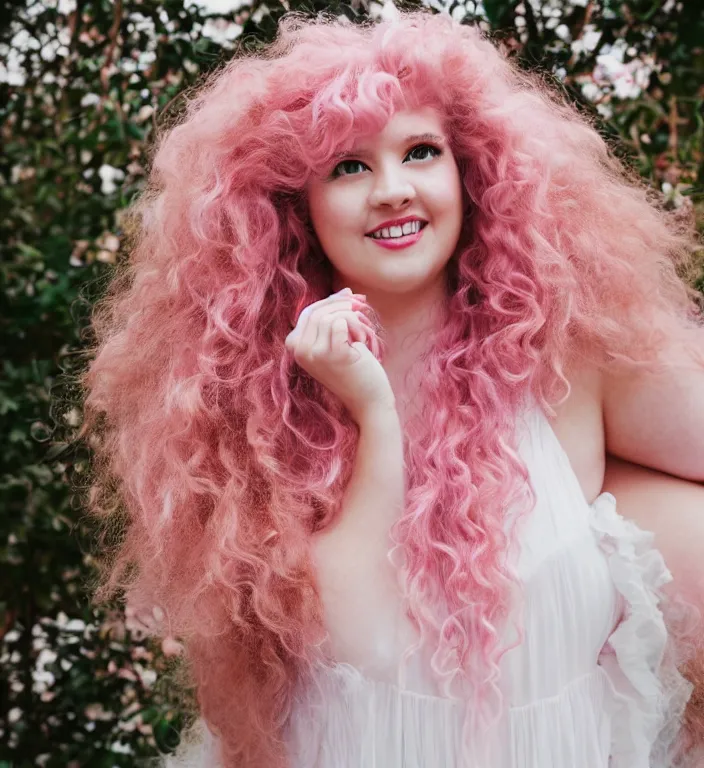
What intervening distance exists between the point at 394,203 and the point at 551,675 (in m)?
0.74

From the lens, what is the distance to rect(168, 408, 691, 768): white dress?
1.45 metres

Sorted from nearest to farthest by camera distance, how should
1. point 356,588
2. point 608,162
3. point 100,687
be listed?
1. point 356,588
2. point 608,162
3. point 100,687

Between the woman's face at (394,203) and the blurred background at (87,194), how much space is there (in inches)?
28.1

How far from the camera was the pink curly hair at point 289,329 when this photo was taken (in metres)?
1.48

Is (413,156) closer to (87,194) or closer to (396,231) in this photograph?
(396,231)

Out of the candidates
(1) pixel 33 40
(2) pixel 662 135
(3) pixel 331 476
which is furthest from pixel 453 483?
(1) pixel 33 40

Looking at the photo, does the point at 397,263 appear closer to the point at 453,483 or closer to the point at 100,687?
the point at 453,483

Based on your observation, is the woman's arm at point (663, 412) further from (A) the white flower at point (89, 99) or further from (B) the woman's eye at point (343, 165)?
(A) the white flower at point (89, 99)

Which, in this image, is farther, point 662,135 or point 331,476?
point 662,135

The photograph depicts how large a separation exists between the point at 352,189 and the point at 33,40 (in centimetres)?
122

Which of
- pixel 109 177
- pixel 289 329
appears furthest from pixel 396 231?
pixel 109 177

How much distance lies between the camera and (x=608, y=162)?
1771 millimetres

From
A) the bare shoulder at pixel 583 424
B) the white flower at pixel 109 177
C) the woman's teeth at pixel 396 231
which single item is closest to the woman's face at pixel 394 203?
the woman's teeth at pixel 396 231

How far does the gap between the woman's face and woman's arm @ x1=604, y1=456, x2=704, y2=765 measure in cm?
48
